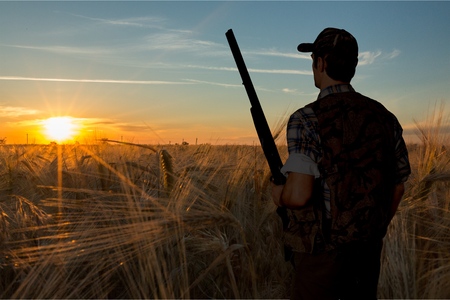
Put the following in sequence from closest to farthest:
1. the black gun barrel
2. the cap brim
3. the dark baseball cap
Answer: the dark baseball cap < the cap brim < the black gun barrel

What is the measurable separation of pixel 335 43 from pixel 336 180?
20.9 inches

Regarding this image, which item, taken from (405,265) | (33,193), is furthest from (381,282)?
(33,193)

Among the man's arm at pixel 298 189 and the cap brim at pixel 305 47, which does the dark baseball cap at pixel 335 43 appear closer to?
the cap brim at pixel 305 47

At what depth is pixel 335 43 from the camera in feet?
5.95

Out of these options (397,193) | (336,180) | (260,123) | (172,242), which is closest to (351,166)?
(336,180)

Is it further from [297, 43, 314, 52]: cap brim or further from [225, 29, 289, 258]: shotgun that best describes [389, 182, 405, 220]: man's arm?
[297, 43, 314, 52]: cap brim

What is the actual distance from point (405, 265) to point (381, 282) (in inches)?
6.2

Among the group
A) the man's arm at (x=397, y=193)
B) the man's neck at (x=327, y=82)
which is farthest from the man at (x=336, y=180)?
the man's arm at (x=397, y=193)

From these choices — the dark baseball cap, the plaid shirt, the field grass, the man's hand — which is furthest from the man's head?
the field grass

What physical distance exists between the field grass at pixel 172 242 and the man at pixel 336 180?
0.33m

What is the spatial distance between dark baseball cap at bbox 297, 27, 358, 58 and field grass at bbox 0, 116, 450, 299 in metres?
0.79

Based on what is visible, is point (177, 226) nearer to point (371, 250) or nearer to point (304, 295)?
point (304, 295)

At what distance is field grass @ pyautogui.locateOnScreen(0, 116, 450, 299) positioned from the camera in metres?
2.01

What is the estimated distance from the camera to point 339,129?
1.74m
